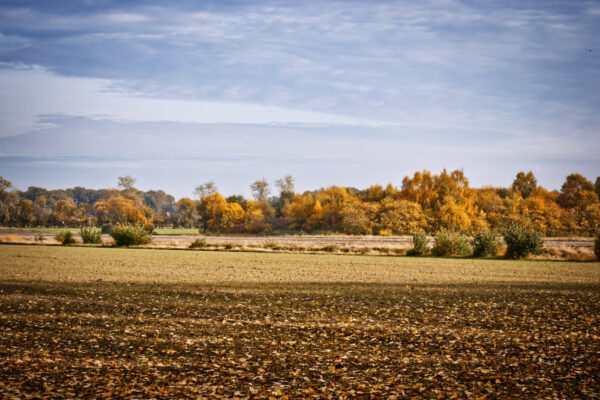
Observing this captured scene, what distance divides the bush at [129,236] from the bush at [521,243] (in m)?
35.4

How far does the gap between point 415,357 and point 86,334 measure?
742 cm

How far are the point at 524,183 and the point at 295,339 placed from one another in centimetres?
8881

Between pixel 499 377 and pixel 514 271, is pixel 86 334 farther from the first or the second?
pixel 514 271

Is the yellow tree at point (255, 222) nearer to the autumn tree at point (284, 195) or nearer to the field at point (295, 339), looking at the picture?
the autumn tree at point (284, 195)

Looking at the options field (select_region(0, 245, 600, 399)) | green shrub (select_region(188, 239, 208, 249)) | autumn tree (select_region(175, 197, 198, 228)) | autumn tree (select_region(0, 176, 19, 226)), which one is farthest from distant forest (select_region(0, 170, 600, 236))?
field (select_region(0, 245, 600, 399))

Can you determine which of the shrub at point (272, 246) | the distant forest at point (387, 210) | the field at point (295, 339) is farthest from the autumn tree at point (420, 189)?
the field at point (295, 339)

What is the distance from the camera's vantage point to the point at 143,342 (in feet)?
34.3

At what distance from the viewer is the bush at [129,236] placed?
49.7m

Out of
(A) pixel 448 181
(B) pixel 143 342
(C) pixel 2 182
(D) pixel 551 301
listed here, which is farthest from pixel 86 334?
(C) pixel 2 182

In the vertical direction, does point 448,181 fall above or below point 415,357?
above

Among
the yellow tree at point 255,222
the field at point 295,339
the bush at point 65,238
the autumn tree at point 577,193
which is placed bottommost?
the field at point 295,339

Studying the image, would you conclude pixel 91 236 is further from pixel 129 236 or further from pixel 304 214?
pixel 304 214

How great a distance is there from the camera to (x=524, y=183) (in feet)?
292

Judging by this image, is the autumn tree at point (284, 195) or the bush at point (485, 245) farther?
the autumn tree at point (284, 195)
